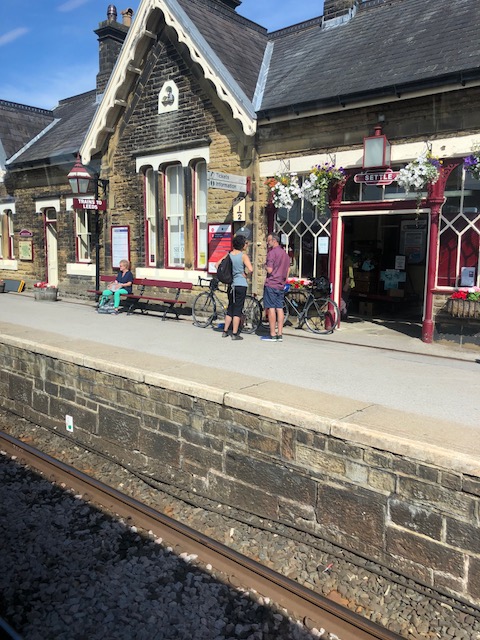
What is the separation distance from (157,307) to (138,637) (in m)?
9.76

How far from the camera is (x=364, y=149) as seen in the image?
915cm

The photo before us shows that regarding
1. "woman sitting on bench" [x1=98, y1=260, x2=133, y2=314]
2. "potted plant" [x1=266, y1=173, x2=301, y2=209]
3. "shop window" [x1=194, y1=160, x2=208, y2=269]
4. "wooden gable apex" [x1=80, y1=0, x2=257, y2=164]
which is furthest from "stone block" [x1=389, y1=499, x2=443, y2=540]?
"woman sitting on bench" [x1=98, y1=260, x2=133, y2=314]

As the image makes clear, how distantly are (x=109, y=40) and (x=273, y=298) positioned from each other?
12.2 m

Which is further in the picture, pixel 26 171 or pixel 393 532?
pixel 26 171

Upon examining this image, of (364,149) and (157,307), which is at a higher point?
(364,149)

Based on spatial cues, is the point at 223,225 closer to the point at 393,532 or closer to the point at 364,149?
the point at 364,149

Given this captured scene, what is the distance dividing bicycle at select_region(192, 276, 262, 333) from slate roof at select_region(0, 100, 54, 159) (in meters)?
11.3

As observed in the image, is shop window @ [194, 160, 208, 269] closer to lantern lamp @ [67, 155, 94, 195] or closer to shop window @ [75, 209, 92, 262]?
lantern lamp @ [67, 155, 94, 195]

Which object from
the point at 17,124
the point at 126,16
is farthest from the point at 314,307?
the point at 17,124

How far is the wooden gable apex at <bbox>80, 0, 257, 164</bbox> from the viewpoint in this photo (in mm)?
10823

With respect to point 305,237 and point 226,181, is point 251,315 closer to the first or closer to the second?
point 305,237

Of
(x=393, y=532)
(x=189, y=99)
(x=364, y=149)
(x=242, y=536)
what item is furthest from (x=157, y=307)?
(x=393, y=532)

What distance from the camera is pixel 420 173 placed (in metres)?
8.42

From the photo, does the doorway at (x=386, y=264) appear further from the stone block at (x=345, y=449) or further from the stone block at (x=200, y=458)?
the stone block at (x=345, y=449)
